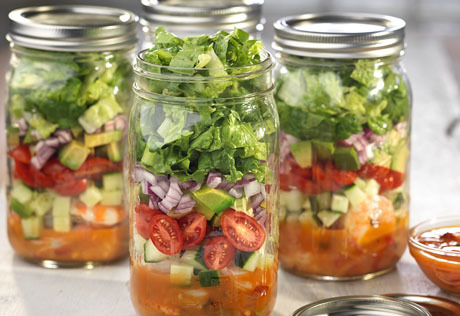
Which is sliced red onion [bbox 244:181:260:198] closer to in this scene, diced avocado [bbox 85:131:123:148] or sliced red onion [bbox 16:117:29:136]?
diced avocado [bbox 85:131:123:148]

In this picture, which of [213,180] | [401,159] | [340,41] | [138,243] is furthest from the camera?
[401,159]

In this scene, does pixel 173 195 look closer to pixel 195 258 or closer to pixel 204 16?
pixel 195 258

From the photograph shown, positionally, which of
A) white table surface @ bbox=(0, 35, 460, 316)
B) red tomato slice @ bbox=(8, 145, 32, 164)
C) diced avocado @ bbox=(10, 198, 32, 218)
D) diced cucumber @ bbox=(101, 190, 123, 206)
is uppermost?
red tomato slice @ bbox=(8, 145, 32, 164)

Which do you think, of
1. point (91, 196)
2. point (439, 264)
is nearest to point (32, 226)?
point (91, 196)

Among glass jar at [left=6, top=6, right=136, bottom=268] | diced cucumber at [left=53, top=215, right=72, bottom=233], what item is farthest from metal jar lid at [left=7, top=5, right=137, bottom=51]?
diced cucumber at [left=53, top=215, right=72, bottom=233]

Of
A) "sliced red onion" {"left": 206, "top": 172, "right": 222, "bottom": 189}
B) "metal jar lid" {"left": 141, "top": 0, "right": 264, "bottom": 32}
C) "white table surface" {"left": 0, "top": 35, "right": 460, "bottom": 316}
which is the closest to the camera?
"sliced red onion" {"left": 206, "top": 172, "right": 222, "bottom": 189}

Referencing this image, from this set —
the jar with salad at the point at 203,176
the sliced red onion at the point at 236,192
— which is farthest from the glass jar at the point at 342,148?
the sliced red onion at the point at 236,192

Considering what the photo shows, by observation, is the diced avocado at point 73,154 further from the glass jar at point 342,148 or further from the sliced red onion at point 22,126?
the glass jar at point 342,148
